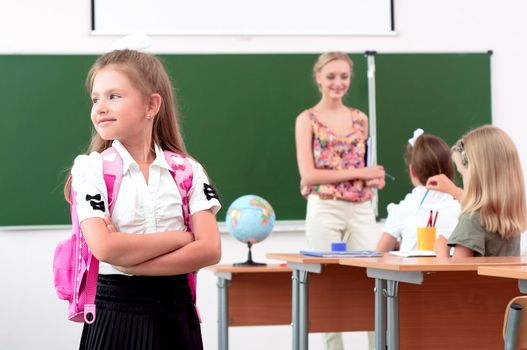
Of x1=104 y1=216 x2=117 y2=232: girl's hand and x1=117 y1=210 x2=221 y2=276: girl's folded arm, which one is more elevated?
x1=104 y1=216 x2=117 y2=232: girl's hand

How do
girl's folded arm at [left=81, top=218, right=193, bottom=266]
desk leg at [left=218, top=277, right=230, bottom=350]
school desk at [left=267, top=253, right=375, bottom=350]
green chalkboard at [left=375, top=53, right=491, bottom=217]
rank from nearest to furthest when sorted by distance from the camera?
girl's folded arm at [left=81, top=218, right=193, bottom=266], school desk at [left=267, top=253, right=375, bottom=350], desk leg at [left=218, top=277, right=230, bottom=350], green chalkboard at [left=375, top=53, right=491, bottom=217]

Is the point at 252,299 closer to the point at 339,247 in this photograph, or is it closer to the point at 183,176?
the point at 339,247

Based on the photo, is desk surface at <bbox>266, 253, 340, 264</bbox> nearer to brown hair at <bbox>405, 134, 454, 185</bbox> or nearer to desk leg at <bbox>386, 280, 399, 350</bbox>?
desk leg at <bbox>386, 280, 399, 350</bbox>

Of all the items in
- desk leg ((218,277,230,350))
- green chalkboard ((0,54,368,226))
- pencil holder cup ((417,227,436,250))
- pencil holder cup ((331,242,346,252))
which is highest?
green chalkboard ((0,54,368,226))

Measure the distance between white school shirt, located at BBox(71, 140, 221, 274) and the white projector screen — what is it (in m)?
4.12

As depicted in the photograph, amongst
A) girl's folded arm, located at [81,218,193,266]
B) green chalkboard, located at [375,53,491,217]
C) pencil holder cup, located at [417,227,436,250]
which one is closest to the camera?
girl's folded arm, located at [81,218,193,266]

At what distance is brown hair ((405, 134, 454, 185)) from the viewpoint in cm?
416

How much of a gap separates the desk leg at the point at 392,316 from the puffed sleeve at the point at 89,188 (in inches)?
52.4

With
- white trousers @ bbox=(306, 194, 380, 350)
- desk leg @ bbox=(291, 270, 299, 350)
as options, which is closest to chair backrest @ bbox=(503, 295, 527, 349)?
desk leg @ bbox=(291, 270, 299, 350)

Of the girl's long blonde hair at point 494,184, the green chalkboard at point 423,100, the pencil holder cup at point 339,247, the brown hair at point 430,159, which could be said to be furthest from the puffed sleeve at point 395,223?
the green chalkboard at point 423,100

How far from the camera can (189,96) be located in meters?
5.96

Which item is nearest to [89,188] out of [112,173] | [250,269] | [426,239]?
[112,173]

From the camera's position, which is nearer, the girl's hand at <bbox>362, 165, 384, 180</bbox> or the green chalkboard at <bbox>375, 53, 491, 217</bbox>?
the girl's hand at <bbox>362, 165, 384, 180</bbox>

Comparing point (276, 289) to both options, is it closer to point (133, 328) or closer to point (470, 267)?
point (470, 267)
